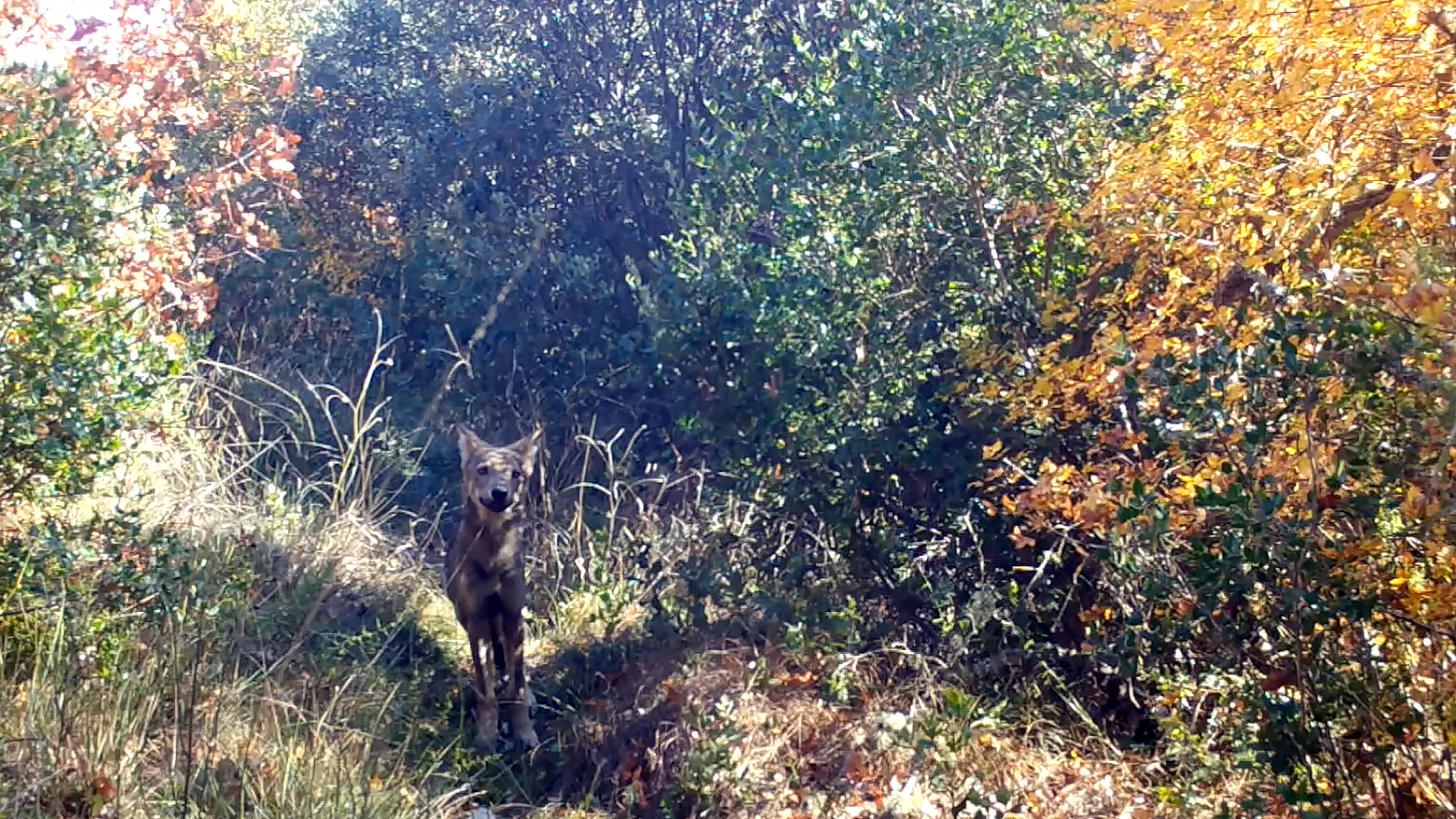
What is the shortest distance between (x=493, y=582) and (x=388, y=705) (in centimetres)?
111

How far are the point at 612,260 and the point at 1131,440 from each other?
5607 millimetres

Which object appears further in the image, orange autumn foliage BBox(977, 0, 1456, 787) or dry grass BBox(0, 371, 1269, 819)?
dry grass BBox(0, 371, 1269, 819)

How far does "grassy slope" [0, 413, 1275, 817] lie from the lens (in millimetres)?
5020

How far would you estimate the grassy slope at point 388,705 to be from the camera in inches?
198

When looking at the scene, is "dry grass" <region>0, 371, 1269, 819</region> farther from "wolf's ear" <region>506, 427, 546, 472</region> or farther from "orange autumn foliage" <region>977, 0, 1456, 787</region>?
"orange autumn foliage" <region>977, 0, 1456, 787</region>

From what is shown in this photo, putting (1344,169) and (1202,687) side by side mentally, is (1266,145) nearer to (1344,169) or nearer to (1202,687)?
(1344,169)

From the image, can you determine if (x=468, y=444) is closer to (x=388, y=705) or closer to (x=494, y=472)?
(x=494, y=472)

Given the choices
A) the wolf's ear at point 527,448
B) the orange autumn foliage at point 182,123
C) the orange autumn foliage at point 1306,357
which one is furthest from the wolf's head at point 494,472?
the orange autumn foliage at point 1306,357

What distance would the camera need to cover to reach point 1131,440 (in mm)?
4949

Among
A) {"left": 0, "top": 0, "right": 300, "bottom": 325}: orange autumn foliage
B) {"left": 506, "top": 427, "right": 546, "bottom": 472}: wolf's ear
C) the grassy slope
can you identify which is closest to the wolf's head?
{"left": 506, "top": 427, "right": 546, "bottom": 472}: wolf's ear

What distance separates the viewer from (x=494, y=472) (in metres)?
7.44

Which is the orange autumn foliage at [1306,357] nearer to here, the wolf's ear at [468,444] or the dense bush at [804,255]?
the dense bush at [804,255]

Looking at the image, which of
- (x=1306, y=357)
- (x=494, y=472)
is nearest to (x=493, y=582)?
(x=494, y=472)

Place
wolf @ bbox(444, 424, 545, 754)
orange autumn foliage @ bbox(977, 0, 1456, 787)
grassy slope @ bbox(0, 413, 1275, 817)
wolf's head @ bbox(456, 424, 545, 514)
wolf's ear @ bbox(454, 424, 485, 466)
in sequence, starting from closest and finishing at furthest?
orange autumn foliage @ bbox(977, 0, 1456, 787) < grassy slope @ bbox(0, 413, 1275, 817) < wolf @ bbox(444, 424, 545, 754) < wolf's head @ bbox(456, 424, 545, 514) < wolf's ear @ bbox(454, 424, 485, 466)
